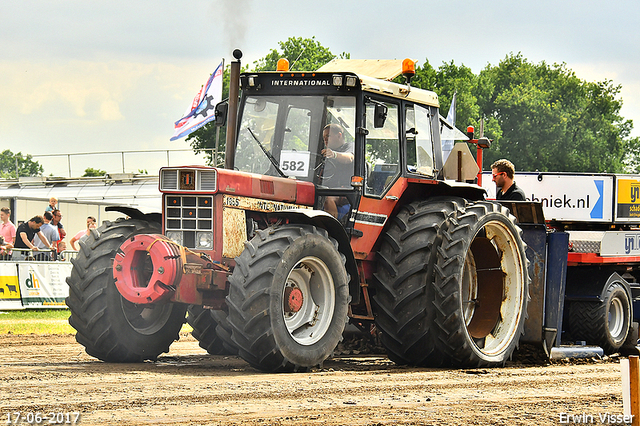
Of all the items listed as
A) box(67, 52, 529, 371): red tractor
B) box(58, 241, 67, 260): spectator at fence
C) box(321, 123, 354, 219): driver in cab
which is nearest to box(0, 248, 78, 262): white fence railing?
box(58, 241, 67, 260): spectator at fence

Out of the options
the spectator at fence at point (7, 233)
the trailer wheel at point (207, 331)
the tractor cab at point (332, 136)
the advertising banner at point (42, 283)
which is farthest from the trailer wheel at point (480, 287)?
the spectator at fence at point (7, 233)

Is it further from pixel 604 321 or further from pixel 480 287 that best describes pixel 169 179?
pixel 604 321

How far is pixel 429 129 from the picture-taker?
391 inches

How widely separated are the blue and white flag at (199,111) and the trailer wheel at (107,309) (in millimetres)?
15452

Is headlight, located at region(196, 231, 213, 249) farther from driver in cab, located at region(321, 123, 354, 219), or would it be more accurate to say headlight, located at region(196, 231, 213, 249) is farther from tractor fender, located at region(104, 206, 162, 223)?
driver in cab, located at region(321, 123, 354, 219)

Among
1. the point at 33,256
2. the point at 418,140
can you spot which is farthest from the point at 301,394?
the point at 33,256

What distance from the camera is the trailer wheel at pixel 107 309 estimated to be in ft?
27.2

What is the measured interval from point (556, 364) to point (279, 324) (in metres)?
3.89

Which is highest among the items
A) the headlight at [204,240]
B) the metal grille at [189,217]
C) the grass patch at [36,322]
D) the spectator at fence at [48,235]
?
the metal grille at [189,217]

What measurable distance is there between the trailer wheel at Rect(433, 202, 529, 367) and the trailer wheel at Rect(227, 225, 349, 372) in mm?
1100

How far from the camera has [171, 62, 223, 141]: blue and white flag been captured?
23.9 m

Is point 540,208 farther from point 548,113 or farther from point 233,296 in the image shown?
point 548,113

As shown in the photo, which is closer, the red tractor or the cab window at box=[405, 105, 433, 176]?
the red tractor

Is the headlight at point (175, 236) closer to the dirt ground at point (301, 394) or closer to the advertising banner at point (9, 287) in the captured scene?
the dirt ground at point (301, 394)
